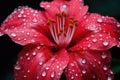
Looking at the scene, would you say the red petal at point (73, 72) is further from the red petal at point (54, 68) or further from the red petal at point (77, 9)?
the red petal at point (77, 9)

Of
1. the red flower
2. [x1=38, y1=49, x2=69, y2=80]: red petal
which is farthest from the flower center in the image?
[x1=38, y1=49, x2=69, y2=80]: red petal

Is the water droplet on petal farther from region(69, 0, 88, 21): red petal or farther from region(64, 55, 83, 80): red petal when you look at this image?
region(64, 55, 83, 80): red petal

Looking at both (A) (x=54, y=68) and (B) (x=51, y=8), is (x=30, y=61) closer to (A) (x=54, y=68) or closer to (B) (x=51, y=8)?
(A) (x=54, y=68)

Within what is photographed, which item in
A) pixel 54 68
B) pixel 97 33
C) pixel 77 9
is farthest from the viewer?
pixel 77 9

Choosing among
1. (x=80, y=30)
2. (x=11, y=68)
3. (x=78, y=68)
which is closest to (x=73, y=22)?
(x=80, y=30)

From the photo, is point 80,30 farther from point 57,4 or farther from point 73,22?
point 57,4

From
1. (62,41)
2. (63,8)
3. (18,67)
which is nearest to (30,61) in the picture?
(18,67)

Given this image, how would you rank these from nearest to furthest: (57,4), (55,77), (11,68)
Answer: (55,77) < (57,4) < (11,68)
